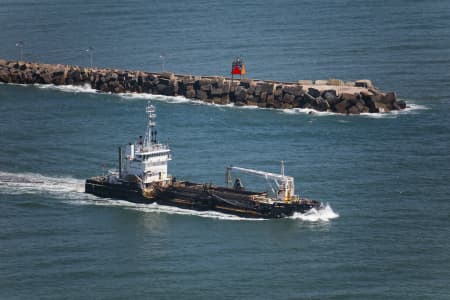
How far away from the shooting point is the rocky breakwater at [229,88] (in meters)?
123

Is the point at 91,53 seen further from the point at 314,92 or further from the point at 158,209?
the point at 158,209

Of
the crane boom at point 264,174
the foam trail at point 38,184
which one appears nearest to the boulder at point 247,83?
the foam trail at point 38,184

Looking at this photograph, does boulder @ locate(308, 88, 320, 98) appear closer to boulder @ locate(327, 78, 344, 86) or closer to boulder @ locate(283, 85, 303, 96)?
boulder @ locate(283, 85, 303, 96)

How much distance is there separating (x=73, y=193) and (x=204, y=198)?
1138cm

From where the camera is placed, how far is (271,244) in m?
84.6

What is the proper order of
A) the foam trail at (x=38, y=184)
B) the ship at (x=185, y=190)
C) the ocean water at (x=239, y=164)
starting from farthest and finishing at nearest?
the foam trail at (x=38, y=184) < the ship at (x=185, y=190) < the ocean water at (x=239, y=164)

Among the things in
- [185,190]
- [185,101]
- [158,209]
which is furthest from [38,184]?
[185,101]

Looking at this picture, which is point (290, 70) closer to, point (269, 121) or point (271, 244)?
point (269, 121)

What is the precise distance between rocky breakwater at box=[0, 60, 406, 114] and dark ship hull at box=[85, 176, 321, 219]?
31055 mm

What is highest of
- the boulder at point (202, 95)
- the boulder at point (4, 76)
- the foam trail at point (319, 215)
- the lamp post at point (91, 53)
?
the lamp post at point (91, 53)

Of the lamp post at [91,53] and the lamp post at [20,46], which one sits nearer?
the lamp post at [91,53]

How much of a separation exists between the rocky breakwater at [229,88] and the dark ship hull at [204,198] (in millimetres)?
31055

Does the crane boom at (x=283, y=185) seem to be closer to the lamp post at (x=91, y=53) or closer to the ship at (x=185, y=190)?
the ship at (x=185, y=190)

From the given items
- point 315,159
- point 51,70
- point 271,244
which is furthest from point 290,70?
point 271,244
